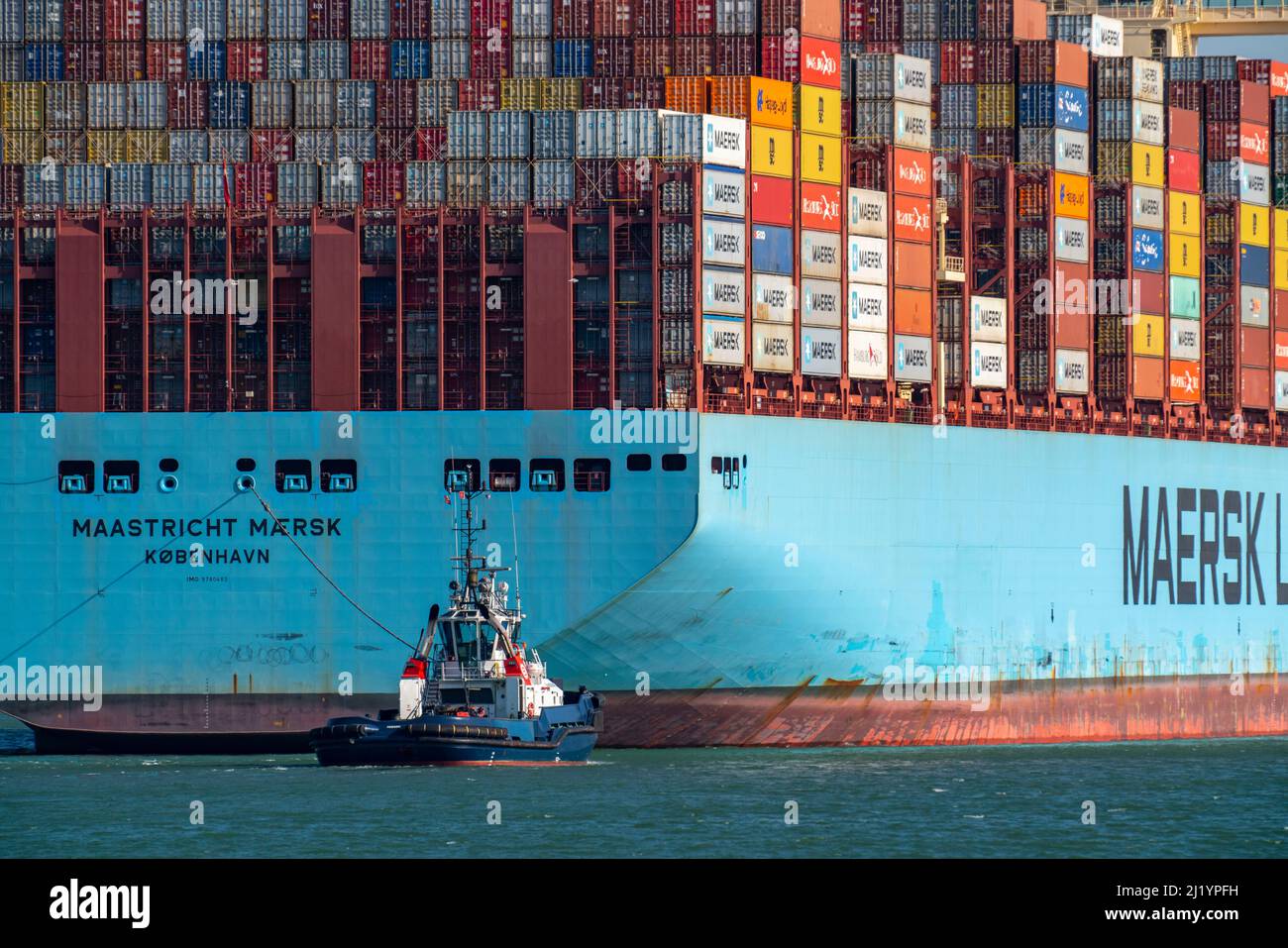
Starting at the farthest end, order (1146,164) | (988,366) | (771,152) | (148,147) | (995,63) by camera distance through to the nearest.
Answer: (1146,164)
(995,63)
(988,366)
(148,147)
(771,152)

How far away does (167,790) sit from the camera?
41.4 m

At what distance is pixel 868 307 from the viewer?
176ft

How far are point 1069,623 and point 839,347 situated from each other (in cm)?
1142

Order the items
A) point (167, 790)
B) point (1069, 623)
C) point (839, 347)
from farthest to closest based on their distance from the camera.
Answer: point (1069, 623) < point (839, 347) < point (167, 790)

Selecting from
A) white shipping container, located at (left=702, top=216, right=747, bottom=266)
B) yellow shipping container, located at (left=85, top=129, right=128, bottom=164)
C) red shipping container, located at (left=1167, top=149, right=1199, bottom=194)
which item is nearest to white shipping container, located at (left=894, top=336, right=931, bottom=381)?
white shipping container, located at (left=702, top=216, right=747, bottom=266)

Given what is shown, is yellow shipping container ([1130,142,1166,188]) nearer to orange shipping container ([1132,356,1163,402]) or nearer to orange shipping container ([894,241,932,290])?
Answer: orange shipping container ([1132,356,1163,402])

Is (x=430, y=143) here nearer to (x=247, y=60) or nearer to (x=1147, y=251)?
(x=247, y=60)

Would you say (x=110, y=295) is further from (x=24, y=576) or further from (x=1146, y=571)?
(x=1146, y=571)

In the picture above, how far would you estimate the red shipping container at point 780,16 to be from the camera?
174ft

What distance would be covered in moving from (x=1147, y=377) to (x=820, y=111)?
14.2 metres

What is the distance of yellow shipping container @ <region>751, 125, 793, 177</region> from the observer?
5088cm

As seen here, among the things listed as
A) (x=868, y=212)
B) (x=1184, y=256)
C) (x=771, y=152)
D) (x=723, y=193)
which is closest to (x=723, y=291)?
(x=723, y=193)

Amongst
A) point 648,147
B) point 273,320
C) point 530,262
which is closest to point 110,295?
point 273,320

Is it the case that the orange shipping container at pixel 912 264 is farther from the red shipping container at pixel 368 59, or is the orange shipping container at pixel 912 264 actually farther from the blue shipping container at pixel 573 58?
→ the red shipping container at pixel 368 59
